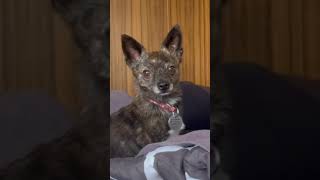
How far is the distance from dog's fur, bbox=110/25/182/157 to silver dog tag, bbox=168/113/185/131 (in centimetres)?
1

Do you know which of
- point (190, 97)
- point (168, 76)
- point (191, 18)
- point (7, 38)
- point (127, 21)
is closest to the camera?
point (7, 38)

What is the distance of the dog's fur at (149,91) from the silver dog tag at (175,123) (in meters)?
0.01

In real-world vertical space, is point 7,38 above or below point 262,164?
above

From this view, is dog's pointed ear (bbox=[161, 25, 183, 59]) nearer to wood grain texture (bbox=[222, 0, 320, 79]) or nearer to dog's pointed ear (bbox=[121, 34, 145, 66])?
dog's pointed ear (bbox=[121, 34, 145, 66])

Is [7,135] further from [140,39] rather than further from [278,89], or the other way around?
[140,39]

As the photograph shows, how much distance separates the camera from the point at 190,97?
137 cm

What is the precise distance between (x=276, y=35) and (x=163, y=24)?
1348mm

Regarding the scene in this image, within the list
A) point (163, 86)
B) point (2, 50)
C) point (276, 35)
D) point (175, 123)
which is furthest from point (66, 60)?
point (163, 86)

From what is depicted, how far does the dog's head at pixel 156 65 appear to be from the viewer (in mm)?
1198

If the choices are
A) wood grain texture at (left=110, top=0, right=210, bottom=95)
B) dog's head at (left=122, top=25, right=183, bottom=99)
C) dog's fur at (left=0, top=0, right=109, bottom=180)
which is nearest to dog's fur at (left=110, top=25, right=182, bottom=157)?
dog's head at (left=122, top=25, right=183, bottom=99)

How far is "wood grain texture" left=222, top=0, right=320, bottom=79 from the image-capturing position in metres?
0.34

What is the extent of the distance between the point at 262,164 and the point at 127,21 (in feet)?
4.36

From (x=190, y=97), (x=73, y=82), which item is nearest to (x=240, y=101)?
(x=73, y=82)

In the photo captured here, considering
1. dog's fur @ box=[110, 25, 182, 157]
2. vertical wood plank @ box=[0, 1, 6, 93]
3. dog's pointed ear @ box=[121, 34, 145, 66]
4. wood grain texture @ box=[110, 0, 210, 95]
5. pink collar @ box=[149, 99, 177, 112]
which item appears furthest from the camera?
wood grain texture @ box=[110, 0, 210, 95]
